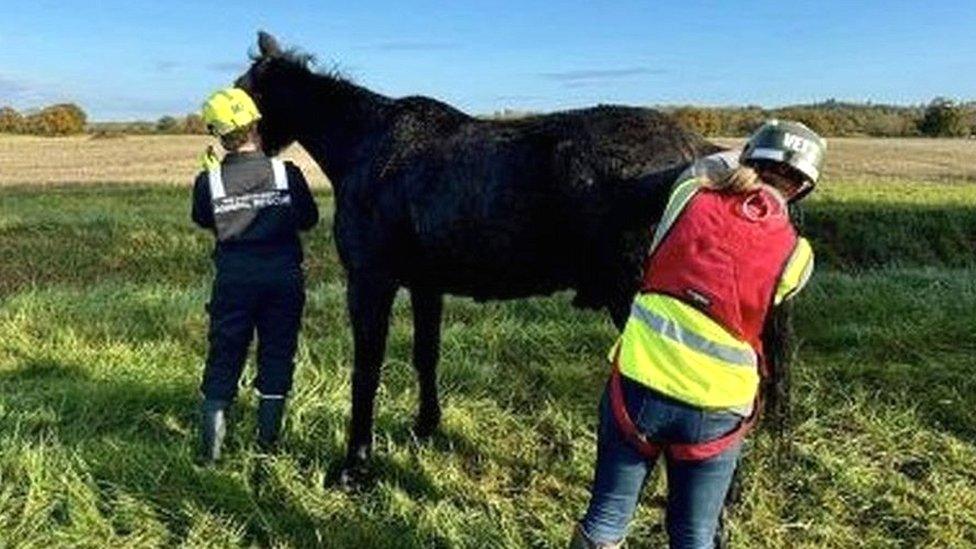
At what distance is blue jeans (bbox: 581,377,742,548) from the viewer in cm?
326

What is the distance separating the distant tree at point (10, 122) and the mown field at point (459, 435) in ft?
181

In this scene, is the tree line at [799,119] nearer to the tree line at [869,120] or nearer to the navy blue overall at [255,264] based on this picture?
the tree line at [869,120]

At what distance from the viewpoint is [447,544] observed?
180 inches

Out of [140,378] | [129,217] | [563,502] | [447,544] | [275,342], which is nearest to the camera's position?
[447,544]

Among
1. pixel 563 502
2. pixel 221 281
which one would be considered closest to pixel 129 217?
pixel 221 281

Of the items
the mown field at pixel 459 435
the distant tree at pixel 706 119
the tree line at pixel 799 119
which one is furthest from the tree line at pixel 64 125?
the mown field at pixel 459 435

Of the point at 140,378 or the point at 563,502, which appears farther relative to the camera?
the point at 140,378

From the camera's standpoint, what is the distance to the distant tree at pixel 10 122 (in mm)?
59469

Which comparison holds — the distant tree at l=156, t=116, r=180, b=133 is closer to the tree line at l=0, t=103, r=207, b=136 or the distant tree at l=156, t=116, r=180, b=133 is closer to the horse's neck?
the tree line at l=0, t=103, r=207, b=136

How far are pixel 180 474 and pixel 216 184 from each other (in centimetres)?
141

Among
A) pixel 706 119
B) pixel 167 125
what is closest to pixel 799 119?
pixel 706 119

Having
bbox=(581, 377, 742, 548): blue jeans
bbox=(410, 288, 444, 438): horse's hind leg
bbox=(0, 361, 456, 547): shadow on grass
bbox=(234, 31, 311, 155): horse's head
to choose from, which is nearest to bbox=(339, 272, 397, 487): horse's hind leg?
bbox=(0, 361, 456, 547): shadow on grass

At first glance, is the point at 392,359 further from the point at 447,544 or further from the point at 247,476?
the point at 447,544

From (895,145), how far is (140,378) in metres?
39.4
